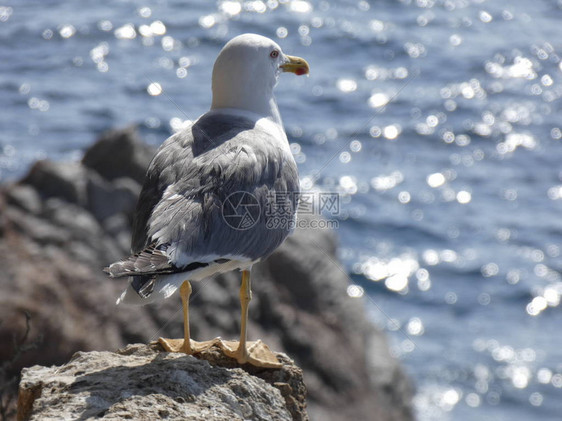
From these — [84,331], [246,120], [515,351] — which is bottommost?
[515,351]

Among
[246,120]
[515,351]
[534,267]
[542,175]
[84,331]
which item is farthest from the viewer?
[542,175]

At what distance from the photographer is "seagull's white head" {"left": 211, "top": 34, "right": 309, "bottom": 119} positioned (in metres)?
6.39

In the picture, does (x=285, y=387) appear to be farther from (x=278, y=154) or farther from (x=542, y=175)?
(x=542, y=175)

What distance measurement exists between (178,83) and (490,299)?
732 cm

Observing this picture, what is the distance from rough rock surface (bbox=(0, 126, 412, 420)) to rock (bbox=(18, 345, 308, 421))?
3.57 meters

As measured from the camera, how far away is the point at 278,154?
5.78 metres

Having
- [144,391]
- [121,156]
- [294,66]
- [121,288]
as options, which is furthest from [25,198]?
[144,391]

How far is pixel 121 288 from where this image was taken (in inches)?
366

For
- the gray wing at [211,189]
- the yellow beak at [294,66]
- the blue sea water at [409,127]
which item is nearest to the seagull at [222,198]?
the gray wing at [211,189]

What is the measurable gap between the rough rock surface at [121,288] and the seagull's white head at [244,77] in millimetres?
3268

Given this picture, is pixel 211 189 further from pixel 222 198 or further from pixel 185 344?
pixel 185 344

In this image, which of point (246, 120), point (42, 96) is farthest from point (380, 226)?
point (246, 120)

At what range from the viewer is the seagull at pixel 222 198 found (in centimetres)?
466

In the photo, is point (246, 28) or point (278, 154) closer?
point (278, 154)
